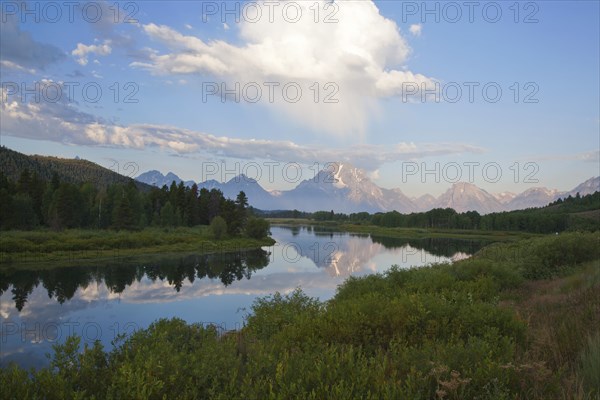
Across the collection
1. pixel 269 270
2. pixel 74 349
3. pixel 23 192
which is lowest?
pixel 269 270

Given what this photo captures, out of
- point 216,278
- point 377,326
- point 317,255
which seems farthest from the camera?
point 317,255

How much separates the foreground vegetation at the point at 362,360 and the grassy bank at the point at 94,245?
52.1 m

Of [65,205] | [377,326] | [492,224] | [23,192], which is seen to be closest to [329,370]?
[377,326]

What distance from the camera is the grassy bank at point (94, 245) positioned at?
54.0 metres

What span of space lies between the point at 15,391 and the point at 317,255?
2853 inches

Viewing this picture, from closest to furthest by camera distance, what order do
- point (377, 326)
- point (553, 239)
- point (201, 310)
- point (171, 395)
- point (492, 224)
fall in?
point (171, 395)
point (377, 326)
point (553, 239)
point (201, 310)
point (492, 224)

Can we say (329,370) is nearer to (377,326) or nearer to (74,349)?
(74,349)

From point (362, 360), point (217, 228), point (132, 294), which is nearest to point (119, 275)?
point (132, 294)

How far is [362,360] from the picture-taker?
5.79 metres

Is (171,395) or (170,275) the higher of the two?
(171,395)

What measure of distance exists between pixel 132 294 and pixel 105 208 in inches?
2321

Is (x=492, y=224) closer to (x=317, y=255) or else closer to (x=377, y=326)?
(x=317, y=255)

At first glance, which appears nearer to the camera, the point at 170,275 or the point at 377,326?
the point at 377,326

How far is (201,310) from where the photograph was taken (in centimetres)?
3228
